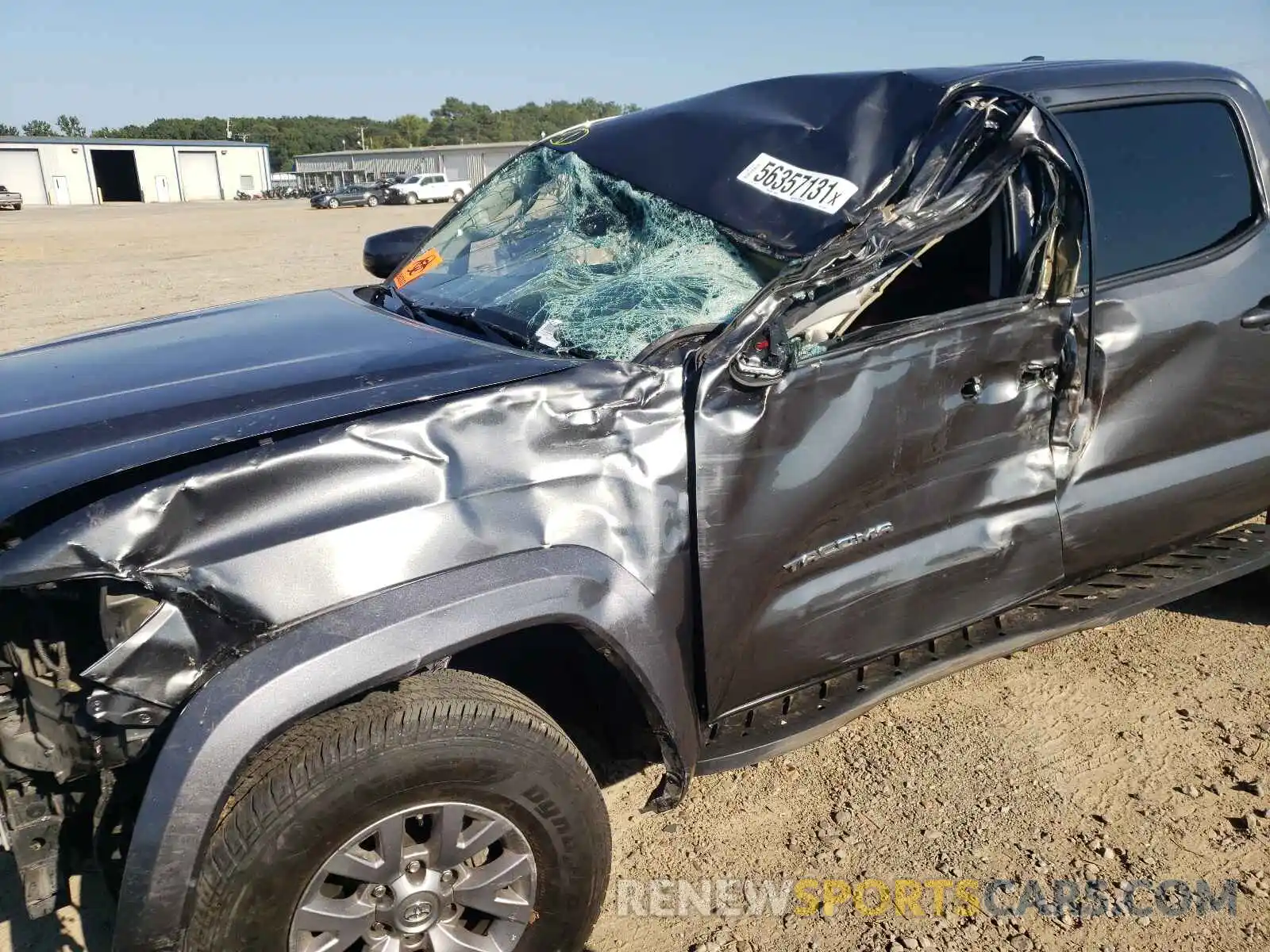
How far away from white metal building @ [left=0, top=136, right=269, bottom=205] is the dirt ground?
214 ft

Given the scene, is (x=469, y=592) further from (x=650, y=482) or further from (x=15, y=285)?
(x=15, y=285)

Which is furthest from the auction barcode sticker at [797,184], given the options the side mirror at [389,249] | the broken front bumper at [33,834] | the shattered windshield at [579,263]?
the broken front bumper at [33,834]

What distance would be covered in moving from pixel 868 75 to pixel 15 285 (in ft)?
45.7

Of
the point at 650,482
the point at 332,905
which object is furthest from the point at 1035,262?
the point at 332,905

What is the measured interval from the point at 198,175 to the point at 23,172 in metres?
12.3

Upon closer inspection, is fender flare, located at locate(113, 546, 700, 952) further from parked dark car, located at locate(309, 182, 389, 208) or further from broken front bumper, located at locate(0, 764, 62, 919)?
parked dark car, located at locate(309, 182, 389, 208)

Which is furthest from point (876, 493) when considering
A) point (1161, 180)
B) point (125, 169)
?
point (125, 169)

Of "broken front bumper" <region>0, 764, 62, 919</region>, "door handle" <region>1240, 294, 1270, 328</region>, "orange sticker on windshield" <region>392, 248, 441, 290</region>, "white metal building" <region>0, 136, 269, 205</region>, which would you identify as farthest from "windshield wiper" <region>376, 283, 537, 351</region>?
"white metal building" <region>0, 136, 269, 205</region>

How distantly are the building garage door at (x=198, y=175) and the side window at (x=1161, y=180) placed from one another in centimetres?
7494

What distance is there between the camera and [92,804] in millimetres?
1864

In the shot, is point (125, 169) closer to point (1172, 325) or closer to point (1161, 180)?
point (1161, 180)

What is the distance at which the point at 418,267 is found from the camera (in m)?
3.42

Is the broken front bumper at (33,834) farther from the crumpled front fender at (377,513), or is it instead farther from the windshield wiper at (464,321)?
the windshield wiper at (464,321)

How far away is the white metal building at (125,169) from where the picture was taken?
59062 mm
